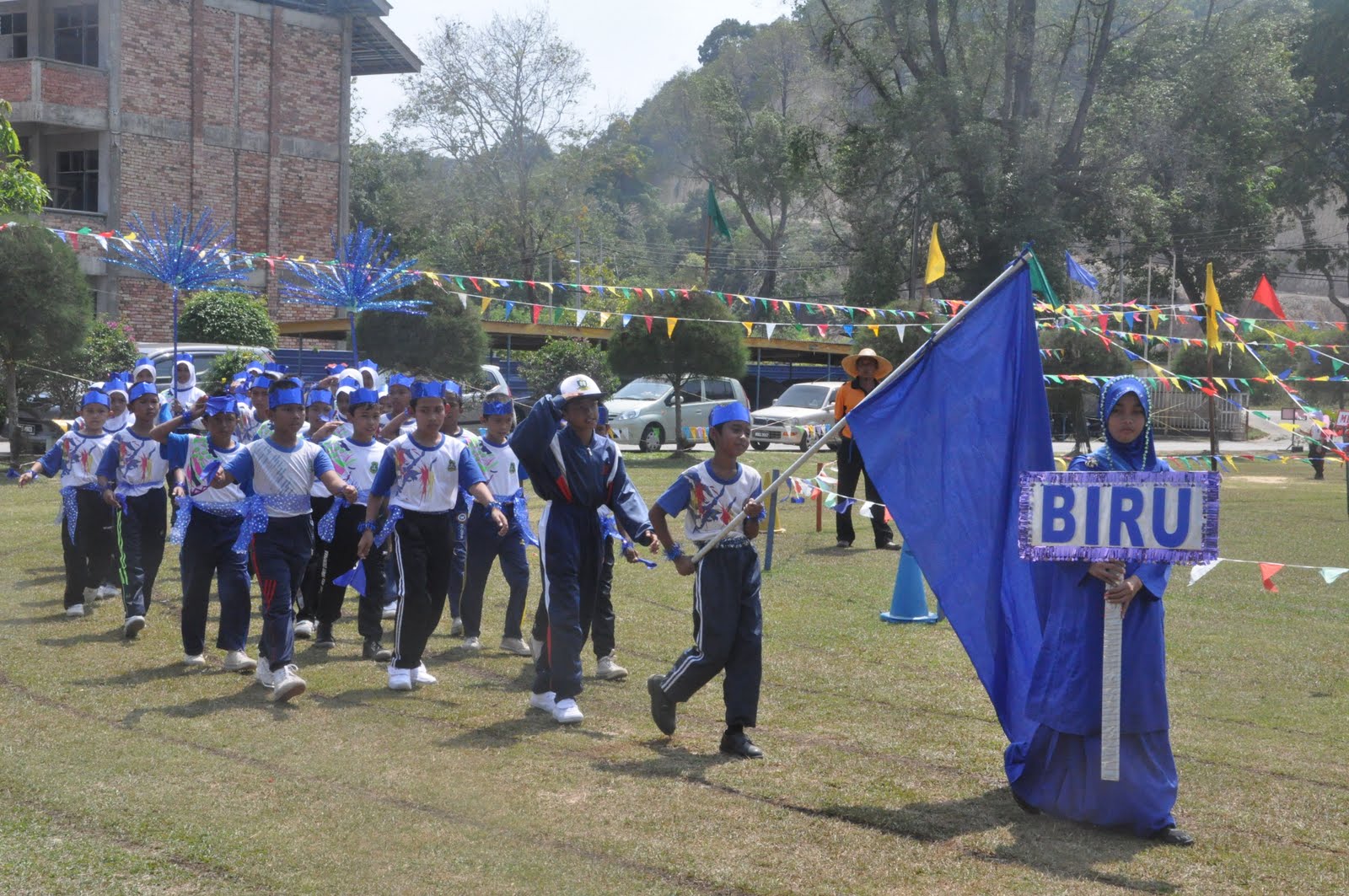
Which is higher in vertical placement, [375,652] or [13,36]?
[13,36]

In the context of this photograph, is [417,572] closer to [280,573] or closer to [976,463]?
[280,573]

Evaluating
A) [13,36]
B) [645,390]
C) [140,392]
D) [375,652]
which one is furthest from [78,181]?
[375,652]

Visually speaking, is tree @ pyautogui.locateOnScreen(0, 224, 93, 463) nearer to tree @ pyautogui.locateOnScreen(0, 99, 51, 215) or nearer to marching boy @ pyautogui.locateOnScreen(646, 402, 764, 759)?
tree @ pyautogui.locateOnScreen(0, 99, 51, 215)

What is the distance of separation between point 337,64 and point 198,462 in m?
31.1

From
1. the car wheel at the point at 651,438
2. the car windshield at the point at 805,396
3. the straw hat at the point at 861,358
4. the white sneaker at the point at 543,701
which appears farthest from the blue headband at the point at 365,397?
the car windshield at the point at 805,396

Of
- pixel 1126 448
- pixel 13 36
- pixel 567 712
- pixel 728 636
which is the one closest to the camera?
pixel 1126 448

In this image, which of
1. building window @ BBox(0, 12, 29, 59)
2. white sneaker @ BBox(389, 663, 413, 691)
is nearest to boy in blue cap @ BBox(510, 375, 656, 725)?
white sneaker @ BBox(389, 663, 413, 691)

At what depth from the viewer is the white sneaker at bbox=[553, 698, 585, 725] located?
7.36 meters

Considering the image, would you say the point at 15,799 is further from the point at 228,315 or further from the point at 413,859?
the point at 228,315

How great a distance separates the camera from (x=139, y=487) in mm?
10023

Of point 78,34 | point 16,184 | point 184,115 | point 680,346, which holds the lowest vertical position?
point 680,346

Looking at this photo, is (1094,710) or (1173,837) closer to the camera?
(1173,837)

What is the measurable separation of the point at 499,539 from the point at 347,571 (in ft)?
3.69

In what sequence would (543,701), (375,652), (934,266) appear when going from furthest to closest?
1. (934,266)
2. (375,652)
3. (543,701)
